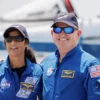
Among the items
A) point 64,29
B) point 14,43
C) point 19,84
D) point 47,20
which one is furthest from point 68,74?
point 47,20

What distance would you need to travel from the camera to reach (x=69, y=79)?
269 centimetres

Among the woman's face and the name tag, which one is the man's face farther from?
the woman's face

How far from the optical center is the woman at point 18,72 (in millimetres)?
2945

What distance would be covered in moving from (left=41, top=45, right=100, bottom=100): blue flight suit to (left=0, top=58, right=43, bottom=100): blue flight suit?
0.64 ft

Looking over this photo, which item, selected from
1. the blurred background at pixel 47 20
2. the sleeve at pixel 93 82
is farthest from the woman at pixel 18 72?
the blurred background at pixel 47 20

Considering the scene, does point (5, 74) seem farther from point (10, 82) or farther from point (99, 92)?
point (99, 92)

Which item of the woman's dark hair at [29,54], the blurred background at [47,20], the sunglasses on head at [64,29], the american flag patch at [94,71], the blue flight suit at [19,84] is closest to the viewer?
the american flag patch at [94,71]

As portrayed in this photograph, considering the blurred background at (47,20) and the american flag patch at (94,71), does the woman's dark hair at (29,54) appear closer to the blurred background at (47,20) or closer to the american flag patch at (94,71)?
the american flag patch at (94,71)

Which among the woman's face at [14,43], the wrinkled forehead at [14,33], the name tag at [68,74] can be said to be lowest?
the name tag at [68,74]

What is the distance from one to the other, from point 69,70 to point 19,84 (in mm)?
557

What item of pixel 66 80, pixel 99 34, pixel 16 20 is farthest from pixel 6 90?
pixel 16 20

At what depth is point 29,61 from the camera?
3.16 m

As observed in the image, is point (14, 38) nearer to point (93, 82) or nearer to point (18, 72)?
point (18, 72)

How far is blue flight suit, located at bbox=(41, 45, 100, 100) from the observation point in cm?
261
